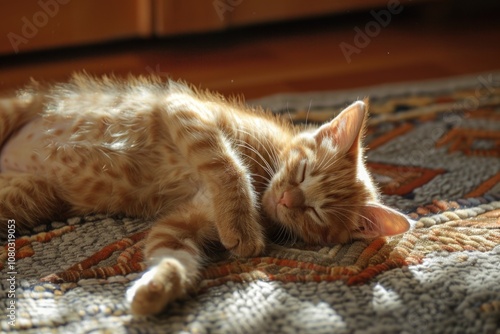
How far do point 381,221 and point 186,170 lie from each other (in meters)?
0.47

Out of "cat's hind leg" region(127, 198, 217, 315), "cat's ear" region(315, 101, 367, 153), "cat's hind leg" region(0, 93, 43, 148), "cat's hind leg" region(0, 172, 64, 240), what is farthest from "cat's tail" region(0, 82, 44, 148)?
"cat's ear" region(315, 101, 367, 153)

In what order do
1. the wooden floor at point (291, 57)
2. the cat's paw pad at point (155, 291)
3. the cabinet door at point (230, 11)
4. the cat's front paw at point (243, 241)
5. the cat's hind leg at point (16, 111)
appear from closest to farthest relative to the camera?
the cat's paw pad at point (155, 291) → the cat's front paw at point (243, 241) → the cat's hind leg at point (16, 111) → the wooden floor at point (291, 57) → the cabinet door at point (230, 11)

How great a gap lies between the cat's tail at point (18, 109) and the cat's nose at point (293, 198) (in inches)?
29.5

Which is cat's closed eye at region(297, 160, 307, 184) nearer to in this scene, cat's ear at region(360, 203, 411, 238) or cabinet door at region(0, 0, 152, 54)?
cat's ear at region(360, 203, 411, 238)

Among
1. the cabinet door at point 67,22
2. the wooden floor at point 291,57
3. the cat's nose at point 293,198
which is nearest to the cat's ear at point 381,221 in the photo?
the cat's nose at point 293,198

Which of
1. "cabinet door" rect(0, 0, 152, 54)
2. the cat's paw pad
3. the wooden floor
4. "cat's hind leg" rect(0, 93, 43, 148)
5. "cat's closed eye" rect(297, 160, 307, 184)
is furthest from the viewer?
the wooden floor

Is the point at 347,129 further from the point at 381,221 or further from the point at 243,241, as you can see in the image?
the point at 243,241

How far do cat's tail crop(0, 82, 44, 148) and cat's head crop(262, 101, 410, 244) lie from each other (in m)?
0.71
